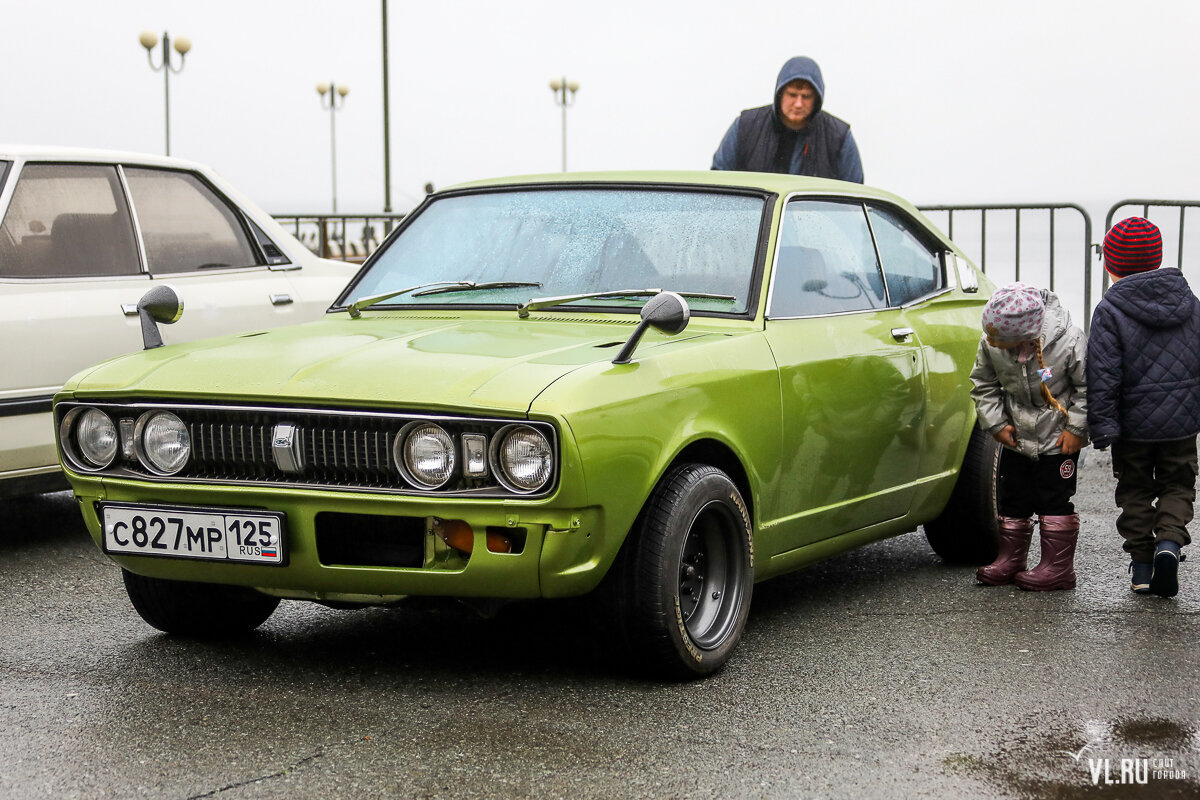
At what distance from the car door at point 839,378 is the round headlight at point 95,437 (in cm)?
203

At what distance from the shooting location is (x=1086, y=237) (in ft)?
35.5

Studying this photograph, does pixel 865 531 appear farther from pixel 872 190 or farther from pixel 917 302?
pixel 872 190

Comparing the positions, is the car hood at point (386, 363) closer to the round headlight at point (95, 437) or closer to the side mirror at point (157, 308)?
the round headlight at point (95, 437)

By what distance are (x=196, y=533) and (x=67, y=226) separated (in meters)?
3.12

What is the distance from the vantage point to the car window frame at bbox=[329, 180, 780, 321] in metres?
5.01

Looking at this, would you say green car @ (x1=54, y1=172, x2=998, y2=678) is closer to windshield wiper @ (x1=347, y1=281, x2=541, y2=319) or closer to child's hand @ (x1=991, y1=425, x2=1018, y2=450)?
windshield wiper @ (x1=347, y1=281, x2=541, y2=319)

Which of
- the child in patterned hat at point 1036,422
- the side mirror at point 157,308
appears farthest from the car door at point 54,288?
the child in patterned hat at point 1036,422

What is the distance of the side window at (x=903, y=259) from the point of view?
233 inches

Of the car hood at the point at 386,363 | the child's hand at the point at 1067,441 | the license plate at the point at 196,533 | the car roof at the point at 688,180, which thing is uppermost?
the car roof at the point at 688,180

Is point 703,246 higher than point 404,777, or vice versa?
point 703,246

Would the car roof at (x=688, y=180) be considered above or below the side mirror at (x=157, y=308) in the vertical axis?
above

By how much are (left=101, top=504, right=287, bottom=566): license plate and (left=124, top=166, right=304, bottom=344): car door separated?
283 cm

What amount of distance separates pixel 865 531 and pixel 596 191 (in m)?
1.54

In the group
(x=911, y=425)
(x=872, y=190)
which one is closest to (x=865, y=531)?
(x=911, y=425)
